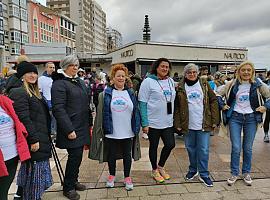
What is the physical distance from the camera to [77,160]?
3.53 metres

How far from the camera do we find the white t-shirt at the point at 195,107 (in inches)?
156

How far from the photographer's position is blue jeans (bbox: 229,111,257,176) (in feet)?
13.0

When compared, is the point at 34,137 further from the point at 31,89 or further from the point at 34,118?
the point at 31,89

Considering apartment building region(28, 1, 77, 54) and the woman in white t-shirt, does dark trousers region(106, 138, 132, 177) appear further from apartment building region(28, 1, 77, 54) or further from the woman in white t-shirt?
apartment building region(28, 1, 77, 54)

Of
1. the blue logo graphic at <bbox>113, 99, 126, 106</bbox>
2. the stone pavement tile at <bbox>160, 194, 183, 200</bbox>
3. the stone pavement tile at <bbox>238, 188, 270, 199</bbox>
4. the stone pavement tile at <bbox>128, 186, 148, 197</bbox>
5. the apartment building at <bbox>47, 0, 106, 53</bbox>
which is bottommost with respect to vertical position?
the stone pavement tile at <bbox>128, 186, 148, 197</bbox>

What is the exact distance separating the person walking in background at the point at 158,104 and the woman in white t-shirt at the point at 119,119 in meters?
0.18

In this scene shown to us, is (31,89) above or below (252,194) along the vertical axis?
above

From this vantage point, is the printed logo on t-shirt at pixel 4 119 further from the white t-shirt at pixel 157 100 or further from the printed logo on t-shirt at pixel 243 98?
the printed logo on t-shirt at pixel 243 98

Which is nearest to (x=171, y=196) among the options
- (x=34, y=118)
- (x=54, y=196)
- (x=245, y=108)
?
(x=54, y=196)

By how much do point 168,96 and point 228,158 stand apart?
7.30ft

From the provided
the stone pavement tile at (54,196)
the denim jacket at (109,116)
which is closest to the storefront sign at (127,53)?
the denim jacket at (109,116)

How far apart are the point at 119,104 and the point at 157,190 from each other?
1.37 metres

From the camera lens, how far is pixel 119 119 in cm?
369

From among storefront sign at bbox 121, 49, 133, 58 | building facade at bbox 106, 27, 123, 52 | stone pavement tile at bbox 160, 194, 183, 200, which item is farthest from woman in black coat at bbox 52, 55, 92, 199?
building facade at bbox 106, 27, 123, 52
